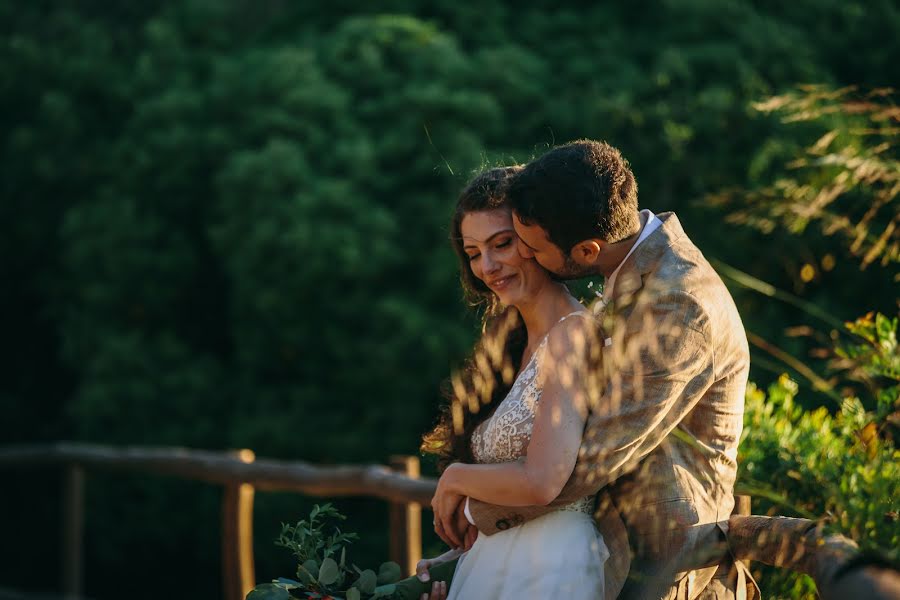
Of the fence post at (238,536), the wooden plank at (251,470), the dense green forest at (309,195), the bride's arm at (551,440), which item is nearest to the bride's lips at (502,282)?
the bride's arm at (551,440)

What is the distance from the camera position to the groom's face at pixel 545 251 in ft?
7.85

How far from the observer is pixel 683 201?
845 centimetres

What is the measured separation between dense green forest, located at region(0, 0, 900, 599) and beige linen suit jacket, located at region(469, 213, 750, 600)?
5.10 meters

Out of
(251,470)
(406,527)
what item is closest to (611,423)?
(406,527)

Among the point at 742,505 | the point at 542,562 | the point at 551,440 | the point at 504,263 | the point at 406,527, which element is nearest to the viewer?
the point at 551,440

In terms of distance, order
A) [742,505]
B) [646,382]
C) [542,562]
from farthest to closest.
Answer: [742,505] → [542,562] → [646,382]

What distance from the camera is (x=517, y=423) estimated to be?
8.07ft

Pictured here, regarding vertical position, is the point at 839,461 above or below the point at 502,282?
below

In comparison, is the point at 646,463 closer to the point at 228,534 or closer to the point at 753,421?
the point at 753,421

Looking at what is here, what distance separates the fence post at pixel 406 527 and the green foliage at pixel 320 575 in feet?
8.77

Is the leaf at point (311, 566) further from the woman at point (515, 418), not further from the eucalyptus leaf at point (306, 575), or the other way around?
the woman at point (515, 418)

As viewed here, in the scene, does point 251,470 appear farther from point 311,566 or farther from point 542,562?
point 542,562

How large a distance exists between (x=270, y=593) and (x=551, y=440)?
0.72m

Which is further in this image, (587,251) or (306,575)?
(306,575)
